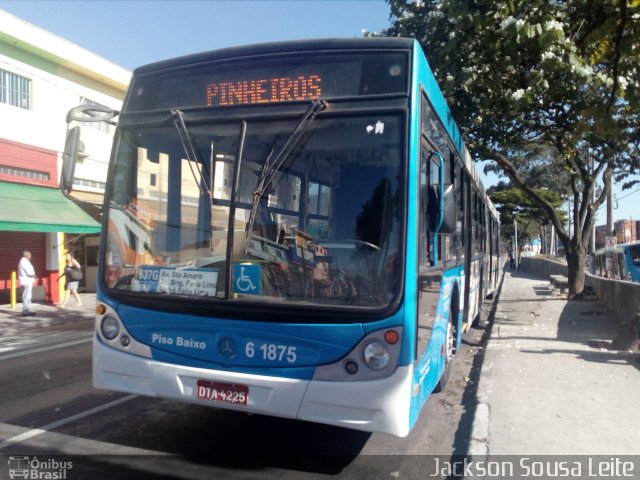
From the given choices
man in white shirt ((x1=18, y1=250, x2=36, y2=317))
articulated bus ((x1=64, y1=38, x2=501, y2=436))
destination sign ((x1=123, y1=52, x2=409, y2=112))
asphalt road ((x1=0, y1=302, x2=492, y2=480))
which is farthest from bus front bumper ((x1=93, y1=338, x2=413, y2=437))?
man in white shirt ((x1=18, y1=250, x2=36, y2=317))

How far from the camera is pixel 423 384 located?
4539 mm

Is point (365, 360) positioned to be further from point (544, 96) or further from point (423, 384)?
point (544, 96)

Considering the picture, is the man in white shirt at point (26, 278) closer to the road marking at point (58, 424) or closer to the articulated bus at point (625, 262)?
the road marking at point (58, 424)

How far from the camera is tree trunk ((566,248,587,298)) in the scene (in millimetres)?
17578

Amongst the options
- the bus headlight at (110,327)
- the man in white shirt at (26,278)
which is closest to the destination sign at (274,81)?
the bus headlight at (110,327)

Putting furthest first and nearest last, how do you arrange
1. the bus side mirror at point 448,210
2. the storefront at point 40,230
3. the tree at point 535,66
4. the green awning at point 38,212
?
the storefront at point 40,230, the green awning at point 38,212, the tree at point 535,66, the bus side mirror at point 448,210

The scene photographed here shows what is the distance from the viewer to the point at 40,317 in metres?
14.4

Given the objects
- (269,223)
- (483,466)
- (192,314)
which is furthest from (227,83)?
(483,466)

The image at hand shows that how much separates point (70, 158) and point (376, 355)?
309 centimetres

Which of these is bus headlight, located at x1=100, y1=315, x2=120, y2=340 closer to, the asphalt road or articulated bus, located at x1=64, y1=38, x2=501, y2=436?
articulated bus, located at x1=64, y1=38, x2=501, y2=436

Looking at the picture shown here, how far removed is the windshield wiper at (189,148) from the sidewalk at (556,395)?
125 inches

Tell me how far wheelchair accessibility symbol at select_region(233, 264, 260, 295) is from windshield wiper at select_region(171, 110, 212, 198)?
0.63 meters

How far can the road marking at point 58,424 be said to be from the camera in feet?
16.3

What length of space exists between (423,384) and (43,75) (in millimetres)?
16573
